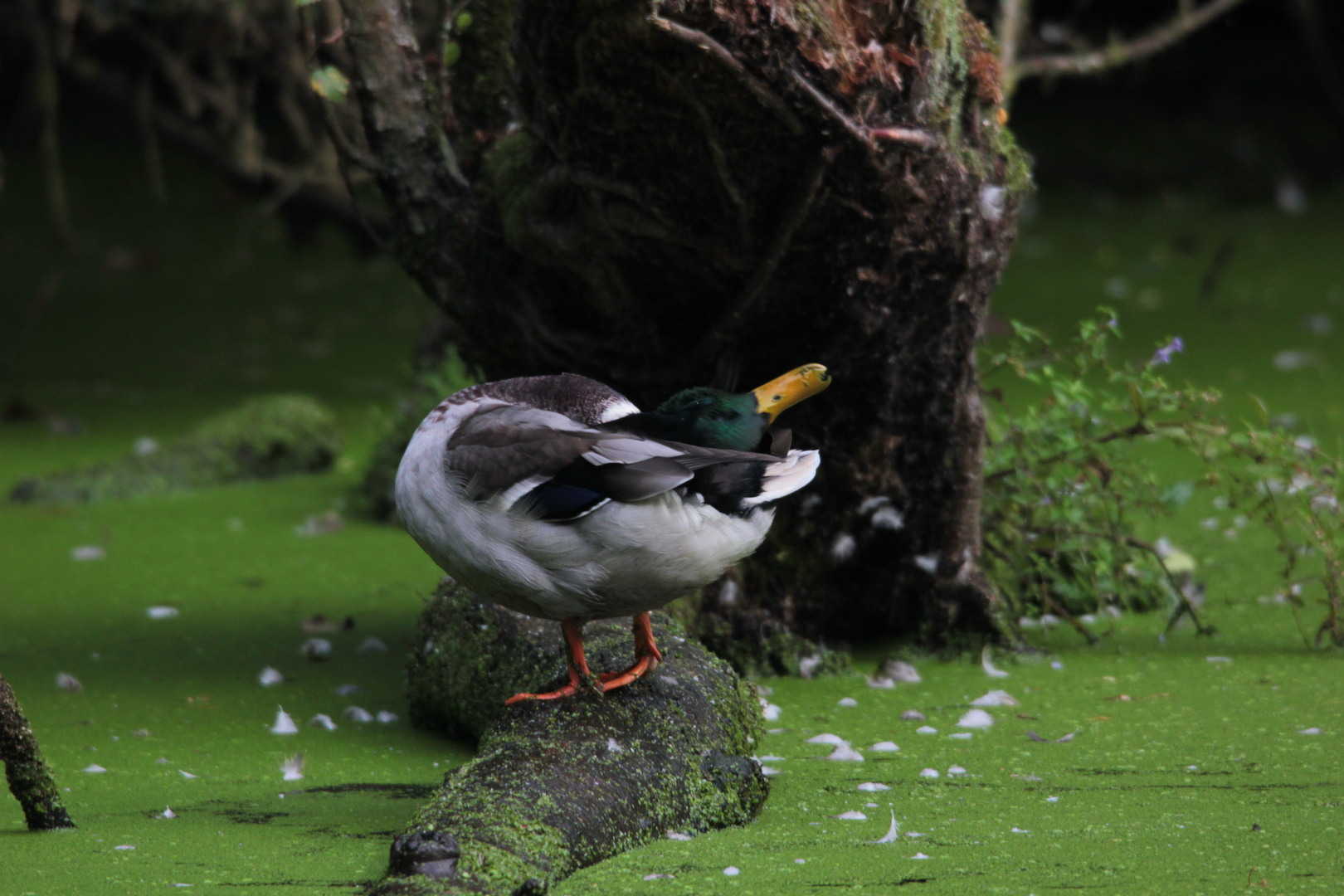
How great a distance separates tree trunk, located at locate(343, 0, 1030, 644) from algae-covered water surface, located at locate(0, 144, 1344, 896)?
26cm

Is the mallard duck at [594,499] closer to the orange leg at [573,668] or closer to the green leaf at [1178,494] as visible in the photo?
the orange leg at [573,668]

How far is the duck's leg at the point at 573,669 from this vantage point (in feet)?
6.17

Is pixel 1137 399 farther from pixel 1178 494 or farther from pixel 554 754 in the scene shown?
pixel 554 754

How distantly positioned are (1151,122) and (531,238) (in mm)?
6564

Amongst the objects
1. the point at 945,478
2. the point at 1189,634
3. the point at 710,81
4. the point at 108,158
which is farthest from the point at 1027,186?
the point at 108,158

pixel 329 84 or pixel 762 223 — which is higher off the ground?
pixel 329 84

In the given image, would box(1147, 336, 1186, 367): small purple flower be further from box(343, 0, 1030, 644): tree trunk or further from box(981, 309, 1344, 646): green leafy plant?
box(343, 0, 1030, 644): tree trunk

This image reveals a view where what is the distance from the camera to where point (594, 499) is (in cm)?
174

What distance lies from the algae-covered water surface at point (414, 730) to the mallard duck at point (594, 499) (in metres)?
0.34

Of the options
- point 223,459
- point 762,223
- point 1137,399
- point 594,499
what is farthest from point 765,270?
point 223,459

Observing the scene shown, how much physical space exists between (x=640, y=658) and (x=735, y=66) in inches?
33.5

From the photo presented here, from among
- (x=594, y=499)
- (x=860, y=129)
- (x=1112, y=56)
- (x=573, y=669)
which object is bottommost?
(x=573, y=669)

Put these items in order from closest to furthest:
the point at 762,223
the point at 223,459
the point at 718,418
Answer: the point at 718,418 < the point at 762,223 < the point at 223,459

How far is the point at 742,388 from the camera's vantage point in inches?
97.5
